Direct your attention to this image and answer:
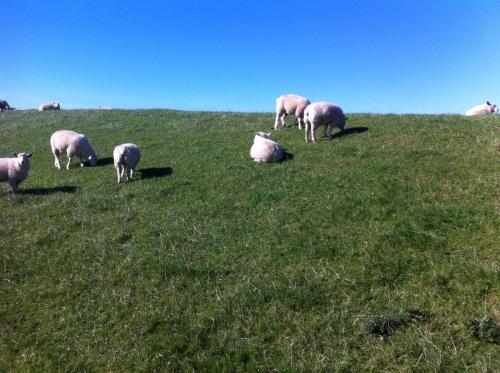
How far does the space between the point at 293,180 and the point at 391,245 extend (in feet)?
16.3

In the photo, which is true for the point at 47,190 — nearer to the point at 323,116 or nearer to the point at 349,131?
the point at 323,116

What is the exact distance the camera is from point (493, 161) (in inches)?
437

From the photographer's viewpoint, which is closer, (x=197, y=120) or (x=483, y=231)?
(x=483, y=231)

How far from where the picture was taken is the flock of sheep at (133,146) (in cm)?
1370

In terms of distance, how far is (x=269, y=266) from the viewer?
7.55 meters

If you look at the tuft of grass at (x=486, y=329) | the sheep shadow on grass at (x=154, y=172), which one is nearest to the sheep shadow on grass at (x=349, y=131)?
the sheep shadow on grass at (x=154, y=172)

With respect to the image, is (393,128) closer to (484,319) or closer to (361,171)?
(361,171)

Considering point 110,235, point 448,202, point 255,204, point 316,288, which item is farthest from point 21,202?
point 448,202

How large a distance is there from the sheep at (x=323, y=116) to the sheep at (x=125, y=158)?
8.12 metres

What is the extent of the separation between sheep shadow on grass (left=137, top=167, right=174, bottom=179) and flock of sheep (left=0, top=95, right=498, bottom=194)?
20.3 inches

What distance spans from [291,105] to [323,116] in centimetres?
455

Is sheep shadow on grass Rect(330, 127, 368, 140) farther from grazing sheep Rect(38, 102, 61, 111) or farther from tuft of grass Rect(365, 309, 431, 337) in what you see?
grazing sheep Rect(38, 102, 61, 111)

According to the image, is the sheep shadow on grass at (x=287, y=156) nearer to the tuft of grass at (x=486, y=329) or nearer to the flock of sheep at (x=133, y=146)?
the flock of sheep at (x=133, y=146)

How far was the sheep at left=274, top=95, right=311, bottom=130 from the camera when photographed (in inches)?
814
